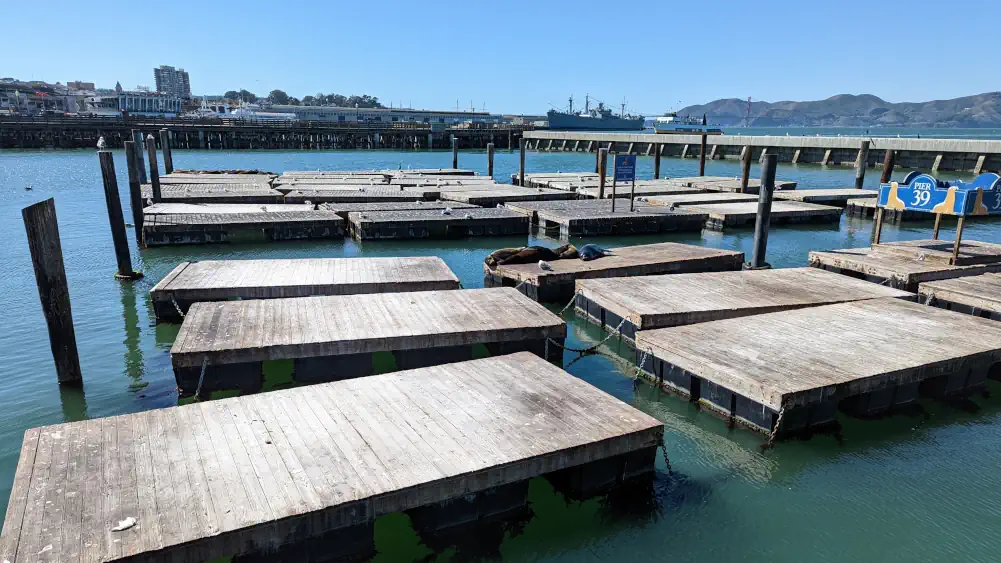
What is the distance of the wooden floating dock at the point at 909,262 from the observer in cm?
1131

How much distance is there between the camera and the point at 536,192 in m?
24.6

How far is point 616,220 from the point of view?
19.1 m

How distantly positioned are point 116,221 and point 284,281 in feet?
17.9

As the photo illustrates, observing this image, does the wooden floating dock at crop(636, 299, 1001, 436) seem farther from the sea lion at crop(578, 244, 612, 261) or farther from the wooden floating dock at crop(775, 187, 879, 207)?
the wooden floating dock at crop(775, 187, 879, 207)

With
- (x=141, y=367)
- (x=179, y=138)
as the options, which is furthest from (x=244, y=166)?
(x=141, y=367)

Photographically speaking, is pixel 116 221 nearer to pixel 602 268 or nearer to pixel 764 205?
pixel 602 268

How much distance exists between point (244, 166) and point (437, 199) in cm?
2961

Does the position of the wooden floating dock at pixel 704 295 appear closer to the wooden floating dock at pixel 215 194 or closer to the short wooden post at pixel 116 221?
the short wooden post at pixel 116 221

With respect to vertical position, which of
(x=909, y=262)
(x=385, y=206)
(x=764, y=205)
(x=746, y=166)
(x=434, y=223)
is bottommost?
(x=434, y=223)

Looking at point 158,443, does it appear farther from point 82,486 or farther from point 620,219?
point 620,219

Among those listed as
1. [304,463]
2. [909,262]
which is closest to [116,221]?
[304,463]

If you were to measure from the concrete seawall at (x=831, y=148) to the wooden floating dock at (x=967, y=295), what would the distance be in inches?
602

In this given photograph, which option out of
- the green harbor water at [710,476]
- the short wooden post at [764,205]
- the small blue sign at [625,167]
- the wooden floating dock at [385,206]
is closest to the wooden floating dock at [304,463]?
the green harbor water at [710,476]

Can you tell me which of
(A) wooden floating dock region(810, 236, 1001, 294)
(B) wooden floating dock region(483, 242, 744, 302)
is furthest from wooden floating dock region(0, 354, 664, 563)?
(A) wooden floating dock region(810, 236, 1001, 294)
